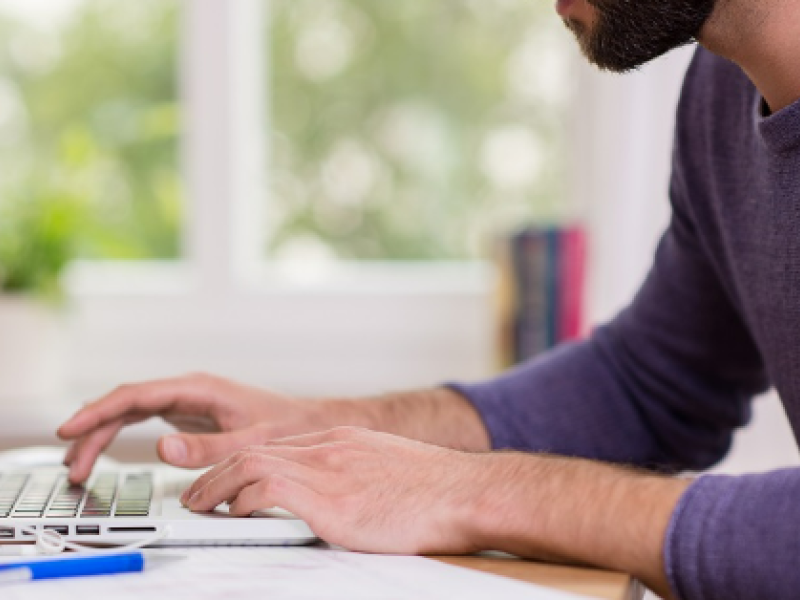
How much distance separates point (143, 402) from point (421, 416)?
0.89 feet

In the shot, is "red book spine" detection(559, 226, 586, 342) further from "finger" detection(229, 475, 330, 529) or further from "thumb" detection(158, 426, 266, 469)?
"finger" detection(229, 475, 330, 529)

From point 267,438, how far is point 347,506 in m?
0.26

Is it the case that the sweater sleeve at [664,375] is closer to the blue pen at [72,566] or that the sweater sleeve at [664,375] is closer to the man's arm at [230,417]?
the man's arm at [230,417]

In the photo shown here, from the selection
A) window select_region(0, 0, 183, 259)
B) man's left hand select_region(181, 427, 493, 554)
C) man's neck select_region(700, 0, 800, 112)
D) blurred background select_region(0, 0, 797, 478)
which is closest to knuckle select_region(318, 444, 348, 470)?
man's left hand select_region(181, 427, 493, 554)

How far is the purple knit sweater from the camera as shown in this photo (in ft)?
3.93

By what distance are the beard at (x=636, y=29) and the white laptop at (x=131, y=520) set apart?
0.61m

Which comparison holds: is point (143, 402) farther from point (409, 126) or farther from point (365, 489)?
point (409, 126)

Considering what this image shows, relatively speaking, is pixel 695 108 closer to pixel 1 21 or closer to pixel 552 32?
pixel 552 32

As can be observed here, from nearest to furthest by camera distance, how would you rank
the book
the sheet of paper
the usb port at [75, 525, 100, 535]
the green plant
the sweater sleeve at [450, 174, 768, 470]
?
the sheet of paper, the usb port at [75, 525, 100, 535], the sweater sleeve at [450, 174, 768, 470], the book, the green plant

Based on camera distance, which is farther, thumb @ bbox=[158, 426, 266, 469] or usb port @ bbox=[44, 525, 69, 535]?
thumb @ bbox=[158, 426, 266, 469]

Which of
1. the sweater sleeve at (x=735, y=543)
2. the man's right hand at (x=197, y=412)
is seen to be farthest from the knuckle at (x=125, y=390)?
the sweater sleeve at (x=735, y=543)

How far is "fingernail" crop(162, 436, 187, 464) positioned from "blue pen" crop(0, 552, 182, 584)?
0.24m

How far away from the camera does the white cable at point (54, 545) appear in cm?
82

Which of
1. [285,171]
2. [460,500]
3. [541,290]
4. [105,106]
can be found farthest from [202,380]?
[105,106]
